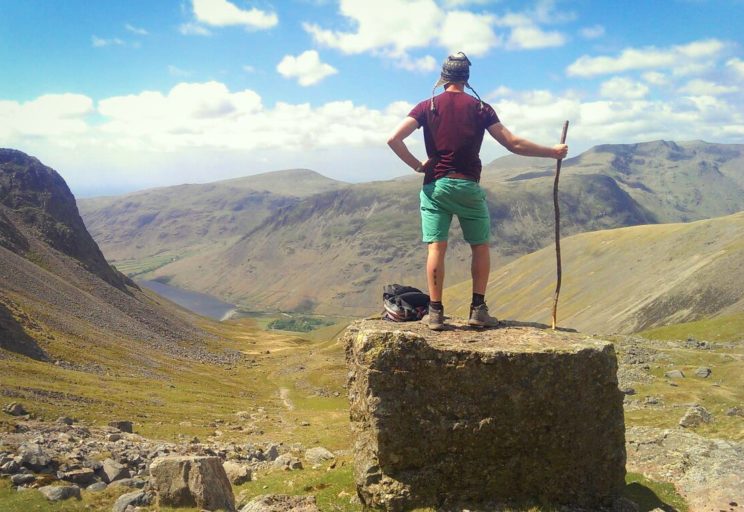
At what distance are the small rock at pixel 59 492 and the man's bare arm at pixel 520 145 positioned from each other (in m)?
19.0

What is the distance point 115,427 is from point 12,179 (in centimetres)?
17120

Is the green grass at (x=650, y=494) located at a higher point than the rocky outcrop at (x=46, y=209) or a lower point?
lower

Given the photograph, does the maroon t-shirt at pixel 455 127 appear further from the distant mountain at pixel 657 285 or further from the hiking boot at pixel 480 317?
the distant mountain at pixel 657 285

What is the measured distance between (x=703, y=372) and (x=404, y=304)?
160 feet

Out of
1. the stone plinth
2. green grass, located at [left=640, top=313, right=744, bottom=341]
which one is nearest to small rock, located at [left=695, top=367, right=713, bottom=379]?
green grass, located at [left=640, top=313, right=744, bottom=341]

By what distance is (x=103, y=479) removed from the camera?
23000 millimetres

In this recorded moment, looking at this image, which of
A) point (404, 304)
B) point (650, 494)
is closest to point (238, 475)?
point (404, 304)

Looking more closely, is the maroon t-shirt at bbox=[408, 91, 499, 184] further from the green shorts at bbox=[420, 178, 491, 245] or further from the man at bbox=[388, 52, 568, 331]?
the green shorts at bbox=[420, 178, 491, 245]

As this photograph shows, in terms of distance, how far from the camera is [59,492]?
19.1 m

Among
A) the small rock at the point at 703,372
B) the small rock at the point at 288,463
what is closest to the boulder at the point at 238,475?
the small rock at the point at 288,463

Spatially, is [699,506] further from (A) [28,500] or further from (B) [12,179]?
(B) [12,179]

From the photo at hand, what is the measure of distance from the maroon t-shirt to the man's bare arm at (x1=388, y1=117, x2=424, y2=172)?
252mm

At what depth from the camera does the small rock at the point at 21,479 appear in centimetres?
2032

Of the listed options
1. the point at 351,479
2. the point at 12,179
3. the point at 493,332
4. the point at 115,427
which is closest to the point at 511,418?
the point at 493,332
